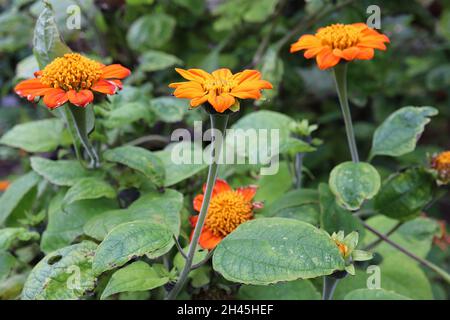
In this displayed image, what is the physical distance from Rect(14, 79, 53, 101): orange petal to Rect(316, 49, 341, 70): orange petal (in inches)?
11.9

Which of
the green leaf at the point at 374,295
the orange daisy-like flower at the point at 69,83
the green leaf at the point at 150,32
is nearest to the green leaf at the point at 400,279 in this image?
the green leaf at the point at 374,295

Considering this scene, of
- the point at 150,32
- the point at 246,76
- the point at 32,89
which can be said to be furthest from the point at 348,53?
the point at 150,32

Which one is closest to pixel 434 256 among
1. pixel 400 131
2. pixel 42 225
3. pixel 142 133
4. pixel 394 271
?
pixel 394 271

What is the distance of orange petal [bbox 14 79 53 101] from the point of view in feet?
1.85

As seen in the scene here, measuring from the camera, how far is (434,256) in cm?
107

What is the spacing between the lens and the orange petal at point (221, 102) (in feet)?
1.60

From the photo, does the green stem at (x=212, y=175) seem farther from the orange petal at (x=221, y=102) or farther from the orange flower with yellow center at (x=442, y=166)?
the orange flower with yellow center at (x=442, y=166)

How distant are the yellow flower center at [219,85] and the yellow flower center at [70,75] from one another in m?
0.15

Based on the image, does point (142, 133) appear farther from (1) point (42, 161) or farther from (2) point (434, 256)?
(2) point (434, 256)

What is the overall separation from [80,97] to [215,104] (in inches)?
6.5

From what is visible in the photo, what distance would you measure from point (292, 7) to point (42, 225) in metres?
0.99

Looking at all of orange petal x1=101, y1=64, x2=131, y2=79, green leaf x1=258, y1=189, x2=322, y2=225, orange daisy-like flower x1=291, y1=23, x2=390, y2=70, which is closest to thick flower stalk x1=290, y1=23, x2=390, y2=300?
orange daisy-like flower x1=291, y1=23, x2=390, y2=70

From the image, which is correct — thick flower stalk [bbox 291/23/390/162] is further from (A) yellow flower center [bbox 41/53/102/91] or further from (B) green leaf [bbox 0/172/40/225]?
(B) green leaf [bbox 0/172/40/225]

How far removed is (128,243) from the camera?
501 millimetres
